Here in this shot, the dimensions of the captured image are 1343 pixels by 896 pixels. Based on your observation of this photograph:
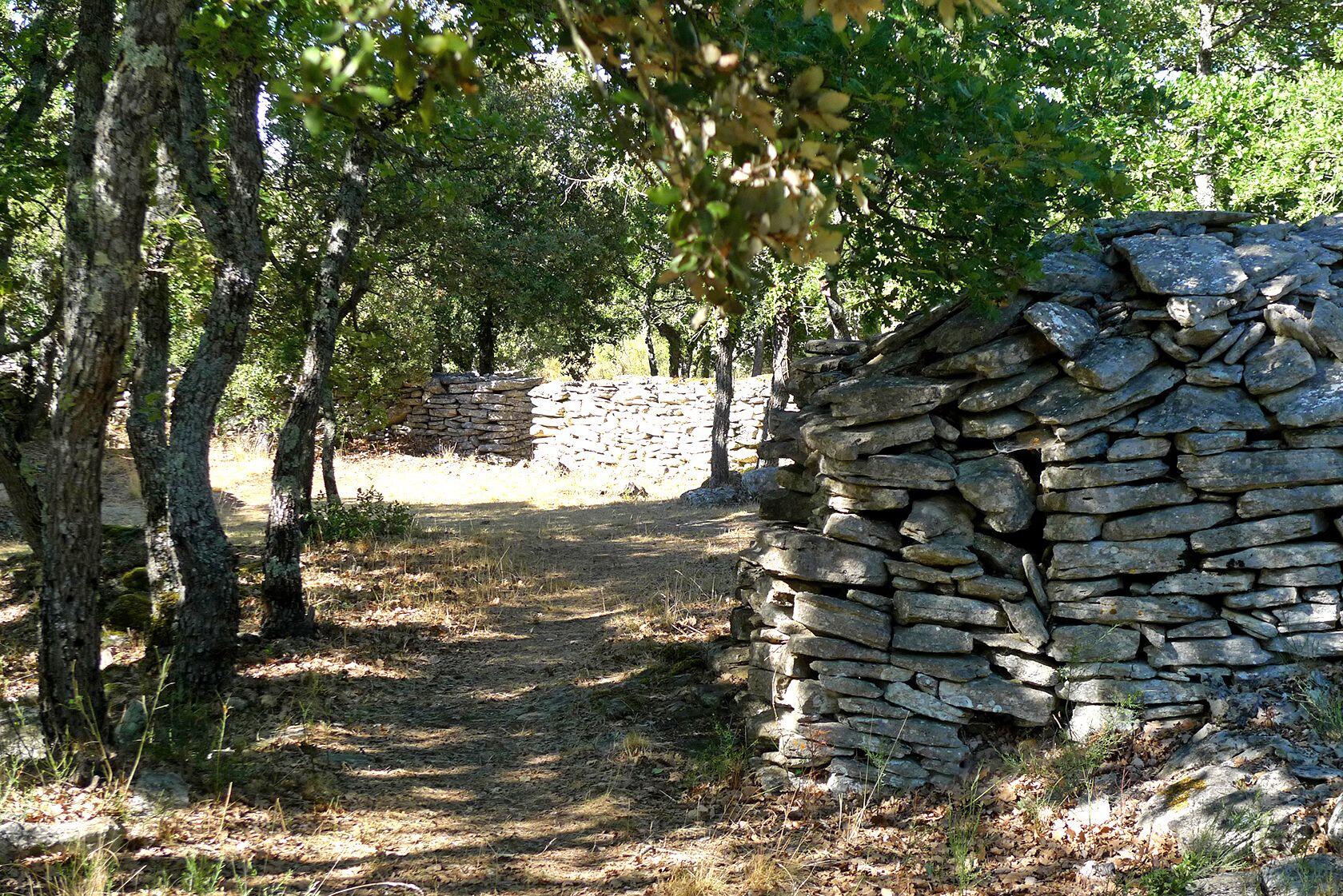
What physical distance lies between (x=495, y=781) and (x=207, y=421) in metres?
3.08

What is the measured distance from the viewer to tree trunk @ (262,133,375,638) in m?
7.08

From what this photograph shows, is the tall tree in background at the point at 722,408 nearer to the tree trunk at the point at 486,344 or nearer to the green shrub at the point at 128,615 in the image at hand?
the tree trunk at the point at 486,344

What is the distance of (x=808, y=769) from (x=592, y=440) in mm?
13956

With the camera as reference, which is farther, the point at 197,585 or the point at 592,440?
the point at 592,440

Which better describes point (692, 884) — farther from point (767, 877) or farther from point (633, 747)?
point (633, 747)

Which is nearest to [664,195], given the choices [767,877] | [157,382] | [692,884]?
[692,884]

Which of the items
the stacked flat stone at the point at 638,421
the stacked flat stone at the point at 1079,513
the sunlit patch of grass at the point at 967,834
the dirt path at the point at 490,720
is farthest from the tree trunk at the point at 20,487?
the stacked flat stone at the point at 638,421

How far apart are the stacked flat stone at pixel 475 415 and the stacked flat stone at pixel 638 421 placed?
54 cm

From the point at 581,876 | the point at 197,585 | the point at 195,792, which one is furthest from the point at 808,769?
the point at 197,585

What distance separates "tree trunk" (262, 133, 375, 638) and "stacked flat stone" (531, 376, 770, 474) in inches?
432

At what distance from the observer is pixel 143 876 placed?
12.7 ft

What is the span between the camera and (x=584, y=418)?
62.6ft

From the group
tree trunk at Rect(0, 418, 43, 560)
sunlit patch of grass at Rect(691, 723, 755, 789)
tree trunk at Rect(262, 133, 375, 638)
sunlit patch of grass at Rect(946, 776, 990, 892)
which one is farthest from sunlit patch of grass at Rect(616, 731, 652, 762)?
tree trunk at Rect(0, 418, 43, 560)

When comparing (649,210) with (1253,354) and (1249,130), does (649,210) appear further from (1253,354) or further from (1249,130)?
(1249,130)
